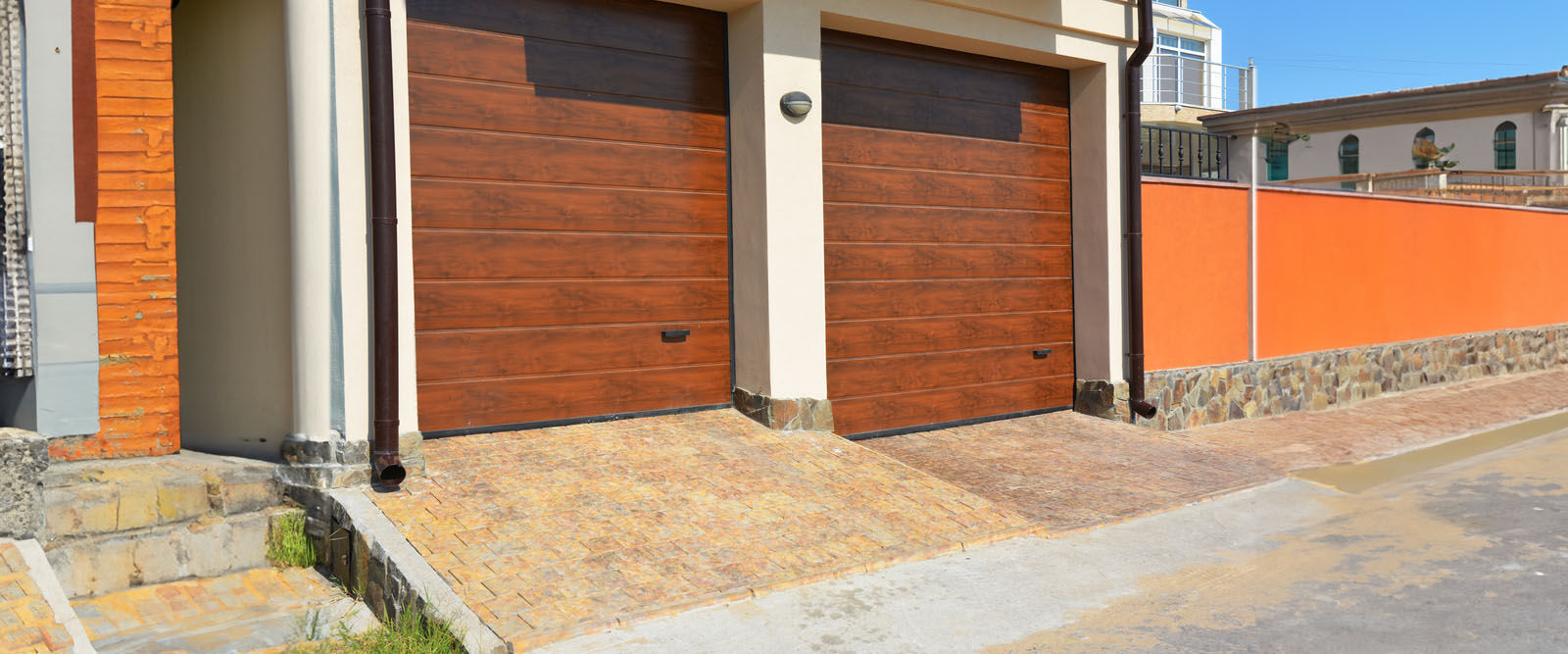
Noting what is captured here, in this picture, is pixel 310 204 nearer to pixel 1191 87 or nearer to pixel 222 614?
pixel 222 614

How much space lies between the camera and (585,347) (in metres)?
6.80

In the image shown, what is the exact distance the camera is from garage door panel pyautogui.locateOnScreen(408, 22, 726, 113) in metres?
6.20

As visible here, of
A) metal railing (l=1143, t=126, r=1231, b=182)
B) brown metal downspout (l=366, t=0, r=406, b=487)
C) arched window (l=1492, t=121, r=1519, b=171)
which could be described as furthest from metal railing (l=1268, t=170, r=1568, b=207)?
brown metal downspout (l=366, t=0, r=406, b=487)

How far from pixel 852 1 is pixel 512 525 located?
14.4 ft

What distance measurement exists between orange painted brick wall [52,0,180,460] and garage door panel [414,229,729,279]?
127 cm

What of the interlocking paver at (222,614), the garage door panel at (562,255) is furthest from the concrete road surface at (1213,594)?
the garage door panel at (562,255)

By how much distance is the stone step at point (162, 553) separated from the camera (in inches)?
183

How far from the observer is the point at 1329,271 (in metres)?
11.7

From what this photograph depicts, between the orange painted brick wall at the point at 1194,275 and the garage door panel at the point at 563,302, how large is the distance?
4.20m

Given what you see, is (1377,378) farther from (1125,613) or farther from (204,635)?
(204,635)

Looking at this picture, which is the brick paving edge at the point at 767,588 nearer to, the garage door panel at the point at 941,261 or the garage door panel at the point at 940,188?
the garage door panel at the point at 941,261

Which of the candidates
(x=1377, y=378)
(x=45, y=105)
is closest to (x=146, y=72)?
(x=45, y=105)

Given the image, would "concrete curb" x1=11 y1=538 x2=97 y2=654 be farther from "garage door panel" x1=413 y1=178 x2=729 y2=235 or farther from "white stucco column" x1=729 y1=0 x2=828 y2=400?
"white stucco column" x1=729 y1=0 x2=828 y2=400

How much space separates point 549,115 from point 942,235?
3.30 meters
